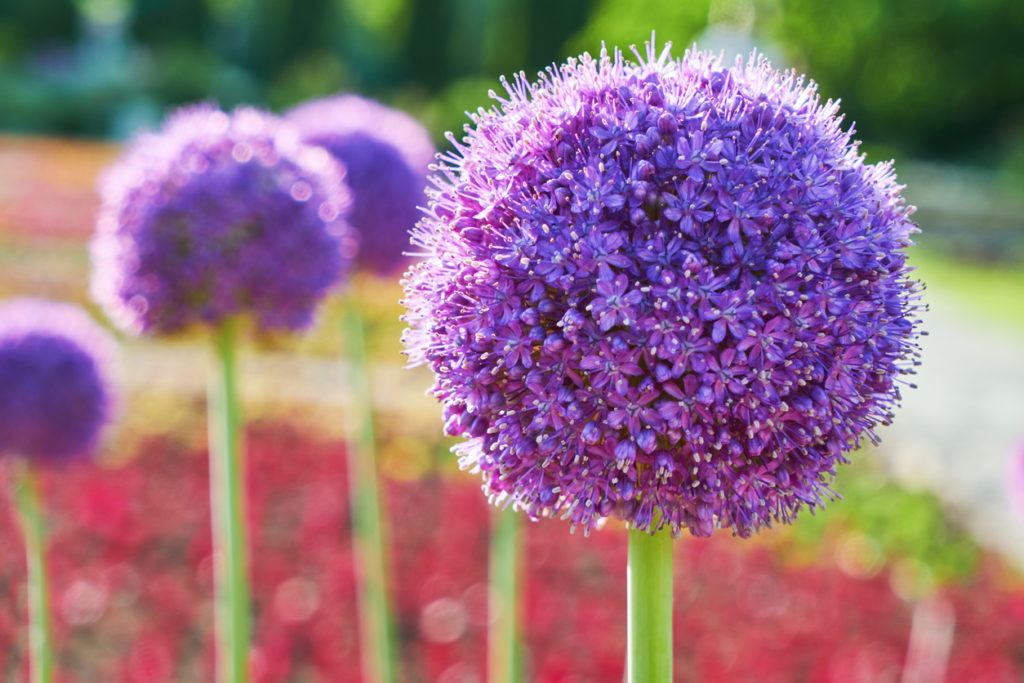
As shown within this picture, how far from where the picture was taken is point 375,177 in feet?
12.6

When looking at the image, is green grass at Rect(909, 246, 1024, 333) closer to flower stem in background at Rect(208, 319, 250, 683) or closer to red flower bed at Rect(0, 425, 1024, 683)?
red flower bed at Rect(0, 425, 1024, 683)

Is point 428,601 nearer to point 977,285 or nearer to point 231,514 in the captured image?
point 231,514

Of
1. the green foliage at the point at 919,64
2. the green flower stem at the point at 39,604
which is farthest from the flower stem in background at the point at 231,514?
the green foliage at the point at 919,64

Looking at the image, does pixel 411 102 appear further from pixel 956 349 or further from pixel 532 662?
pixel 532 662

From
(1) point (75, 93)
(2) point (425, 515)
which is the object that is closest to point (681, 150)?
(2) point (425, 515)

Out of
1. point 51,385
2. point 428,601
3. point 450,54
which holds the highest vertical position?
point 450,54

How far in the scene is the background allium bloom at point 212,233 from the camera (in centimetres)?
283

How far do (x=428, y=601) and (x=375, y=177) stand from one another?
105 inches

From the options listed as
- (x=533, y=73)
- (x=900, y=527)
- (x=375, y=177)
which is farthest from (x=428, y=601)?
(x=533, y=73)

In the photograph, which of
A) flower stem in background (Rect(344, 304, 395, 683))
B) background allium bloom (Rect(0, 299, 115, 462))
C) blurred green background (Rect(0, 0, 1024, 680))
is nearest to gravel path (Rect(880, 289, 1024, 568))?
blurred green background (Rect(0, 0, 1024, 680))

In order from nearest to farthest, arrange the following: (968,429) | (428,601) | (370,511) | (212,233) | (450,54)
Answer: (212,233), (370,511), (428,601), (968,429), (450,54)

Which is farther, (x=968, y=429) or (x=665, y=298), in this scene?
(x=968, y=429)

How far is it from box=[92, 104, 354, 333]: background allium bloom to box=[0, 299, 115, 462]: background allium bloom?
1.49 feet

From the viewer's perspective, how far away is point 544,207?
62.0 inches
